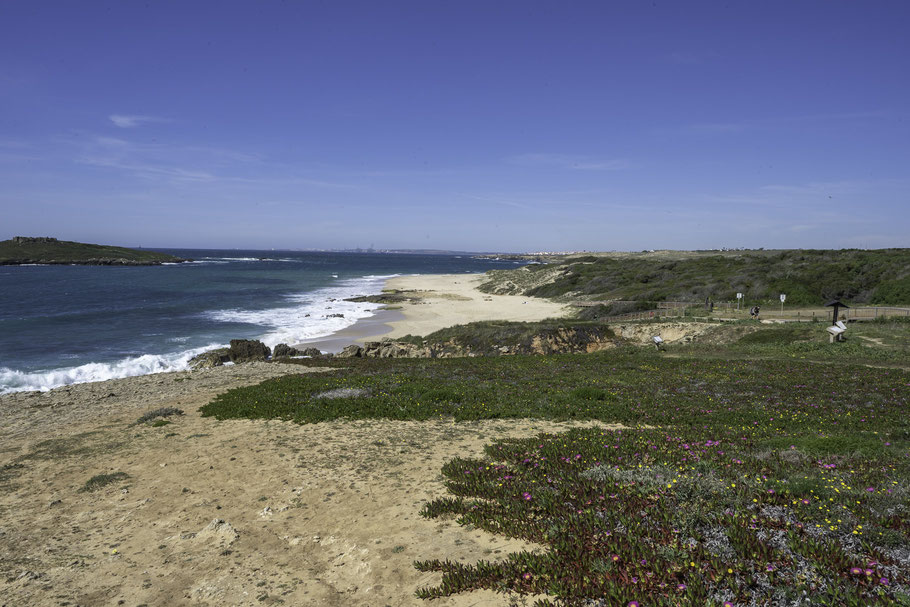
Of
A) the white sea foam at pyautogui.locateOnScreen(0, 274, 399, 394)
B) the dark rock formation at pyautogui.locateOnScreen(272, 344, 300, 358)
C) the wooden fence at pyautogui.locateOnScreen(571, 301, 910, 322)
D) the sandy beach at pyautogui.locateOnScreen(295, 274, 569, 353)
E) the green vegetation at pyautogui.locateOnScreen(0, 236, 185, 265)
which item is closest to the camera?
the white sea foam at pyautogui.locateOnScreen(0, 274, 399, 394)

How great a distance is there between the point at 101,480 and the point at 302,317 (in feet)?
139

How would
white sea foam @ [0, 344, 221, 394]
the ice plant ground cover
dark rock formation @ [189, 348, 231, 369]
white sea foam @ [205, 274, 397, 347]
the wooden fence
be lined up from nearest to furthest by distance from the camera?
the ice plant ground cover < white sea foam @ [0, 344, 221, 394] < dark rock formation @ [189, 348, 231, 369] < the wooden fence < white sea foam @ [205, 274, 397, 347]

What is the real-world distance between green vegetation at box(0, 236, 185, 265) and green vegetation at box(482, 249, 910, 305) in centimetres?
13752

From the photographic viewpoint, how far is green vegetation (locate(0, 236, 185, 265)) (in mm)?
151375

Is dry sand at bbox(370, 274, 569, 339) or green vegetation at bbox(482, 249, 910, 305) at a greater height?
green vegetation at bbox(482, 249, 910, 305)

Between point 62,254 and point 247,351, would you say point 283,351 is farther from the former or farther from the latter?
point 62,254

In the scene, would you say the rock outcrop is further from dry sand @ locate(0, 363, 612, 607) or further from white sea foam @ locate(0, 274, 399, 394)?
dry sand @ locate(0, 363, 612, 607)

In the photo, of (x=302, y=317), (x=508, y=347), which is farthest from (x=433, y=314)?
(x=508, y=347)

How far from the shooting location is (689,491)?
6.97m

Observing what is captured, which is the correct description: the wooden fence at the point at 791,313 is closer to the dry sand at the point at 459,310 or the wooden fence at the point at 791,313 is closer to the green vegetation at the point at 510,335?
the green vegetation at the point at 510,335

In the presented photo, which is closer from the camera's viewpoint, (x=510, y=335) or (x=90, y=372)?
(x=90, y=372)

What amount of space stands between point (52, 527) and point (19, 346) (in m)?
35.5

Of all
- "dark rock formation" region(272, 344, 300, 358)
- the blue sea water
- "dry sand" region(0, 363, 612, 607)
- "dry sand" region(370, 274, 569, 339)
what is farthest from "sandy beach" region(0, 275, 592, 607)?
"dry sand" region(370, 274, 569, 339)

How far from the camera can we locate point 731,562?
5199 millimetres
